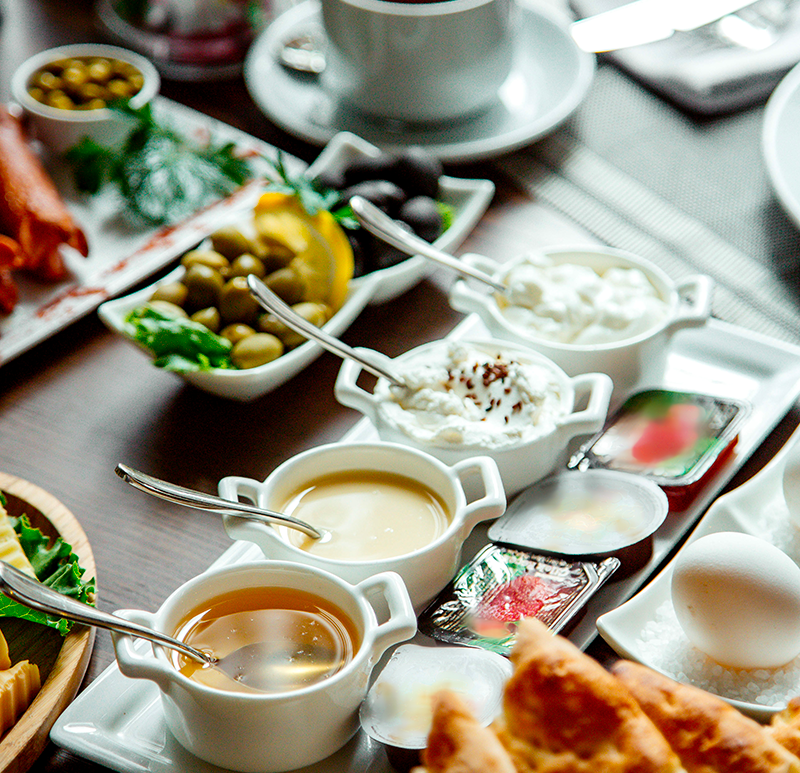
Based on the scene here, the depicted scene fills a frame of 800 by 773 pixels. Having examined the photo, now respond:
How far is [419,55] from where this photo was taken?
61.1 inches

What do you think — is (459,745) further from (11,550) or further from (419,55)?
(419,55)

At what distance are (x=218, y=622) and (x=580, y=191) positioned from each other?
3.46ft

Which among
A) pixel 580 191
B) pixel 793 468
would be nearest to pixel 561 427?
pixel 793 468

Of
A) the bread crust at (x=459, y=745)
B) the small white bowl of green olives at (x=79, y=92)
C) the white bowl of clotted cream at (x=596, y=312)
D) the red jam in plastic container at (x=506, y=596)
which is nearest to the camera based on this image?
the bread crust at (x=459, y=745)

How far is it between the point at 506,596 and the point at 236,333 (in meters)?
0.53

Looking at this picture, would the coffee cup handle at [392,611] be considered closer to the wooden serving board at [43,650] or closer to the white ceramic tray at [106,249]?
the wooden serving board at [43,650]

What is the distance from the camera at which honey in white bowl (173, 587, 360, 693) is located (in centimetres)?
78

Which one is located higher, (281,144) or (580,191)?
(580,191)

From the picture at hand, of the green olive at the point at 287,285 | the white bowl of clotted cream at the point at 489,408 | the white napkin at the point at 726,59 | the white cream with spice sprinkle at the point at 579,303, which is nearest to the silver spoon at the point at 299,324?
the white bowl of clotted cream at the point at 489,408

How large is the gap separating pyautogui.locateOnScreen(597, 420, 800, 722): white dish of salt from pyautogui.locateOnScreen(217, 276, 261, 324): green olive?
0.64 metres

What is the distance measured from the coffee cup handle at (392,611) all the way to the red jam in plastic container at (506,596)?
9 centimetres

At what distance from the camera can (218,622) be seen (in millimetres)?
827

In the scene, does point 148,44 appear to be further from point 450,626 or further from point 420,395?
point 450,626

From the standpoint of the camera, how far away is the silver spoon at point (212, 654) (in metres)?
0.76
